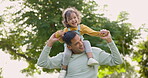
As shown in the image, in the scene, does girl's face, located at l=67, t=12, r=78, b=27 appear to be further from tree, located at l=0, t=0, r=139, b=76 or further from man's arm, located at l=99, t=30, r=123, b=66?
tree, located at l=0, t=0, r=139, b=76

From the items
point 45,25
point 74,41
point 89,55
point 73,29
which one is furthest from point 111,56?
point 45,25

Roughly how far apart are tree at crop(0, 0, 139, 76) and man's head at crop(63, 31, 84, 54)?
25.8 ft

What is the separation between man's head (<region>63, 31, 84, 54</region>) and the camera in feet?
7.99

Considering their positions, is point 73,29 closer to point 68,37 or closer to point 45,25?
point 68,37

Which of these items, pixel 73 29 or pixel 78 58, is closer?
pixel 78 58

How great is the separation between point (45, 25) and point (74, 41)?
27.3ft

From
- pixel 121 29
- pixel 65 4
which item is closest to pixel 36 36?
pixel 65 4

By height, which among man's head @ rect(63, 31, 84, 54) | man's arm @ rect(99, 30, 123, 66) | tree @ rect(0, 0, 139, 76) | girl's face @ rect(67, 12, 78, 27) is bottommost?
tree @ rect(0, 0, 139, 76)

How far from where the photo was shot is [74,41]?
243 cm

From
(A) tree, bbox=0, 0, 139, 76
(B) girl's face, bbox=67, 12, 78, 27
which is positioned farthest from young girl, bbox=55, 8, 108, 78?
(A) tree, bbox=0, 0, 139, 76

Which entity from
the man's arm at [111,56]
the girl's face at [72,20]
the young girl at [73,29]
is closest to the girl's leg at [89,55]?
the young girl at [73,29]

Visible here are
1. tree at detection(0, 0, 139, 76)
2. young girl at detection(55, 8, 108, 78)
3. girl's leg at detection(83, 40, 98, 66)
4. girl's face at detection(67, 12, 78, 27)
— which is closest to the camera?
girl's leg at detection(83, 40, 98, 66)

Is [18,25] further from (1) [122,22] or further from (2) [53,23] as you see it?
(1) [122,22]

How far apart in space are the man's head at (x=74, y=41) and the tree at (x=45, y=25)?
25.8 feet
